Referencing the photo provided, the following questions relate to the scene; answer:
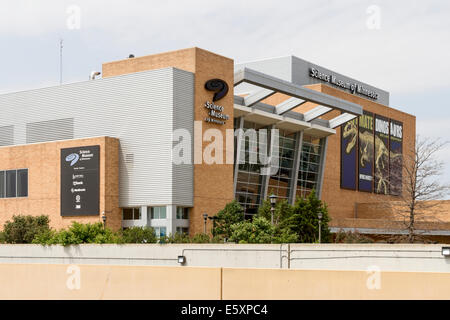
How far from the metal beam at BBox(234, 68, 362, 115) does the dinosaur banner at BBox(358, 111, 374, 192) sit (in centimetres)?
1196

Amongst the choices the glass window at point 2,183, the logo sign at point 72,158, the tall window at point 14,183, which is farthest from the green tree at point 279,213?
the glass window at point 2,183

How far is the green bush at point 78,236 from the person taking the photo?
38062mm

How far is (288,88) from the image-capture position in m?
58.1

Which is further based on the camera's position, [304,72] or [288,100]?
[304,72]

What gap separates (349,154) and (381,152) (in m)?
7.40

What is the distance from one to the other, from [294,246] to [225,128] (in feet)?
97.6

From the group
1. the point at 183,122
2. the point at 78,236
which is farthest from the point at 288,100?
the point at 78,236

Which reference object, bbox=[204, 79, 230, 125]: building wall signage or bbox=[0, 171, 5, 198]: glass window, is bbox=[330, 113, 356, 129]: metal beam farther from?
bbox=[0, 171, 5, 198]: glass window

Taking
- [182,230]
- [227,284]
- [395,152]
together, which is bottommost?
[182,230]

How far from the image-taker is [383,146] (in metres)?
84.3

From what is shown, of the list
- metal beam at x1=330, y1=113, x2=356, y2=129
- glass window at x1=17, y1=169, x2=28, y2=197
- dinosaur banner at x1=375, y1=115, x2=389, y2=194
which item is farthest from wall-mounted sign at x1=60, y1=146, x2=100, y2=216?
dinosaur banner at x1=375, y1=115, x2=389, y2=194

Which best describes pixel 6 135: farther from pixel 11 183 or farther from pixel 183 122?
pixel 183 122
